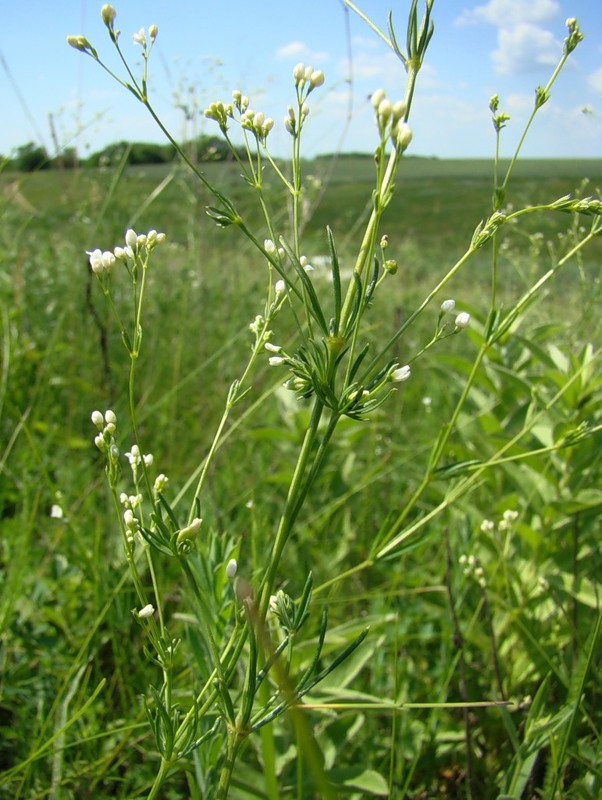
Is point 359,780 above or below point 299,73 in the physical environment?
below

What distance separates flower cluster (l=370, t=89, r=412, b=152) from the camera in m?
0.78

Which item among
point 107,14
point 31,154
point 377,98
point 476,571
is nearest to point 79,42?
point 107,14

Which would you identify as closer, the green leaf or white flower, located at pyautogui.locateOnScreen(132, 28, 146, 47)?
white flower, located at pyautogui.locateOnScreen(132, 28, 146, 47)

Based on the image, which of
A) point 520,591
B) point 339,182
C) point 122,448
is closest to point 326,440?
point 520,591

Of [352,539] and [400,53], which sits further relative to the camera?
[352,539]

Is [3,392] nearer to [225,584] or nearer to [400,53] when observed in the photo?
[225,584]

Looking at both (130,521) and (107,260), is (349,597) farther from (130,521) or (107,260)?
(107,260)

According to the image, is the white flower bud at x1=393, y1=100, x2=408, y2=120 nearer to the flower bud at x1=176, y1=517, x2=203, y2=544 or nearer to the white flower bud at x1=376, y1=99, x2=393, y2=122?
the white flower bud at x1=376, y1=99, x2=393, y2=122

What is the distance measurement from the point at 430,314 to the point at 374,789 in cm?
540

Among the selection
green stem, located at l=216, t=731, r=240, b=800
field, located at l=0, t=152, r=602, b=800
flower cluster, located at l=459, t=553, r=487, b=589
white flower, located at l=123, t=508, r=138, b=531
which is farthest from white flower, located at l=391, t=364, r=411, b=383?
flower cluster, located at l=459, t=553, r=487, b=589

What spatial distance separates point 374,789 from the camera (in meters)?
1.28

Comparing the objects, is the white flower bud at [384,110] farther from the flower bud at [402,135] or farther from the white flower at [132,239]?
the white flower at [132,239]

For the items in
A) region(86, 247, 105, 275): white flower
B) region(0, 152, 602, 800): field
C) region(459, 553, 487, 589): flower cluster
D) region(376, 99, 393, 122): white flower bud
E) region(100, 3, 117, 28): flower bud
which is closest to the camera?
region(376, 99, 393, 122): white flower bud

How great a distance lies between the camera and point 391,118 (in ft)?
2.59
